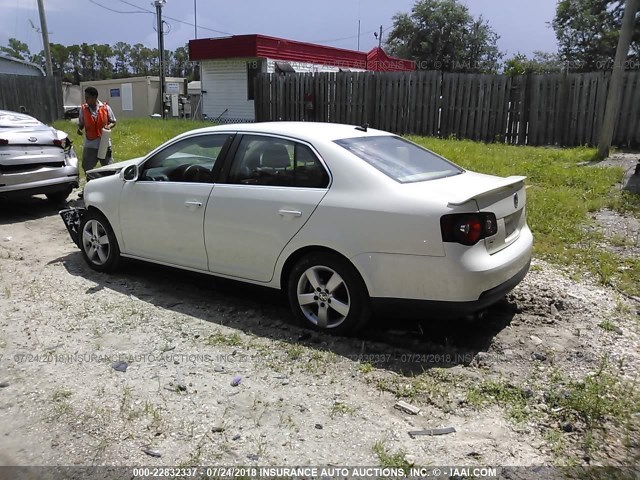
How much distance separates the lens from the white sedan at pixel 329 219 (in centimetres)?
377

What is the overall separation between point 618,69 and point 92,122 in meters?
9.95

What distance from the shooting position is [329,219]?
4082 millimetres

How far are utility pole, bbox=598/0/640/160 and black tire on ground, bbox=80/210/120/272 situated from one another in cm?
999

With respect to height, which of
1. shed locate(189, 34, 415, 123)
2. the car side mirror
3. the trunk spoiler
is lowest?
the car side mirror

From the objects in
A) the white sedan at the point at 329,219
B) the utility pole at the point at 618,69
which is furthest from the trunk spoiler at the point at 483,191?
the utility pole at the point at 618,69

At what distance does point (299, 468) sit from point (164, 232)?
290 cm

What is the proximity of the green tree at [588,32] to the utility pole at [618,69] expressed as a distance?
2730 cm

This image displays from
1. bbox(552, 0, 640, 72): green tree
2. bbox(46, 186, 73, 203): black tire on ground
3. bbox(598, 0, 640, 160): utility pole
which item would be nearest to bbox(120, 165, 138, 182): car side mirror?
bbox(46, 186, 73, 203): black tire on ground

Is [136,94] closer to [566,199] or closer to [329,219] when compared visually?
[566,199]

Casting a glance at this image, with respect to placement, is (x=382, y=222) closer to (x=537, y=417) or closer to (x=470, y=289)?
(x=470, y=289)

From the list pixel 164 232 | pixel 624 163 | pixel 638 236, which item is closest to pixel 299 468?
pixel 164 232

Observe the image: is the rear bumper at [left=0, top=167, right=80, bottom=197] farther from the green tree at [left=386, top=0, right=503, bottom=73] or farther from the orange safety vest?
Answer: the green tree at [left=386, top=0, right=503, bottom=73]

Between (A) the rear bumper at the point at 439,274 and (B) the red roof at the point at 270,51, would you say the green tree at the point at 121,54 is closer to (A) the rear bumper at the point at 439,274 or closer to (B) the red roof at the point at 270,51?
(B) the red roof at the point at 270,51

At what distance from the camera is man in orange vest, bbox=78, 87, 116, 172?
8.83m
